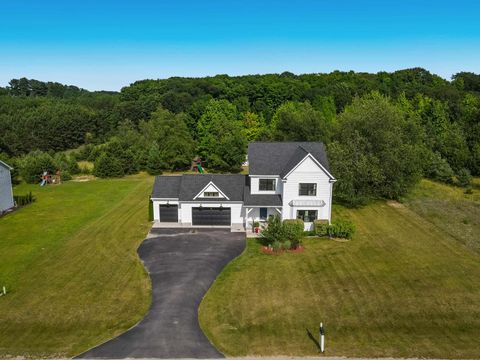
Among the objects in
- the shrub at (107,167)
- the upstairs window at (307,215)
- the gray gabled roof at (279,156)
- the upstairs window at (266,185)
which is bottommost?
the upstairs window at (307,215)

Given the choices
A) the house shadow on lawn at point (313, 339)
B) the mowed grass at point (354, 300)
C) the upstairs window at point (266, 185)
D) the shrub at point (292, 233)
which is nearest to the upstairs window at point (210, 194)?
the upstairs window at point (266, 185)

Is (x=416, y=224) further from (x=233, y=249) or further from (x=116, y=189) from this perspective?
(x=116, y=189)

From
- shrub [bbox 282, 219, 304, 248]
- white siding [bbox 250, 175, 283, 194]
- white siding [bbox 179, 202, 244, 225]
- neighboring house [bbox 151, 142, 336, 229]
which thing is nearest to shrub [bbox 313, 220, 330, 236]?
neighboring house [bbox 151, 142, 336, 229]

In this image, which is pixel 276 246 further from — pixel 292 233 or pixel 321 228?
pixel 321 228

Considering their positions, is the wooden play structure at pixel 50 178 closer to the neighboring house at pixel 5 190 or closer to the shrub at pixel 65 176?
the shrub at pixel 65 176

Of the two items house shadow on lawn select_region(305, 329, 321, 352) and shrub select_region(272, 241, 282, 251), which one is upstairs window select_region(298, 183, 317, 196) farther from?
house shadow on lawn select_region(305, 329, 321, 352)
